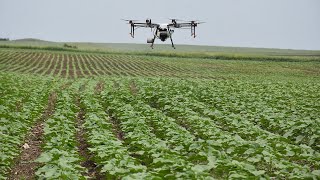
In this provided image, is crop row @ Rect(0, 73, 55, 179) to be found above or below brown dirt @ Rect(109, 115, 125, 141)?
above

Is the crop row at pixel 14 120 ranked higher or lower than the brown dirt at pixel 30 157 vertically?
higher

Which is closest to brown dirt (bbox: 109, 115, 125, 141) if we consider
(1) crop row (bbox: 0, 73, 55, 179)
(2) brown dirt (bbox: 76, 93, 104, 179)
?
(2) brown dirt (bbox: 76, 93, 104, 179)

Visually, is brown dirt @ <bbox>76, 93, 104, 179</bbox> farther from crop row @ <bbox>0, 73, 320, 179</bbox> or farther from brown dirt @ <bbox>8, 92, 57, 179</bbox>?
brown dirt @ <bbox>8, 92, 57, 179</bbox>

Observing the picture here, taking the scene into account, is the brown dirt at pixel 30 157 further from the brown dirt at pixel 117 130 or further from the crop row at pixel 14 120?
the brown dirt at pixel 117 130

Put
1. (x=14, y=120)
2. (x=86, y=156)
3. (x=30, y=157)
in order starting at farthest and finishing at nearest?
(x=14, y=120) < (x=86, y=156) < (x=30, y=157)

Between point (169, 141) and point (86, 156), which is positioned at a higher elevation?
point (169, 141)

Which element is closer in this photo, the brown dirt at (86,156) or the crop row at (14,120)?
the brown dirt at (86,156)

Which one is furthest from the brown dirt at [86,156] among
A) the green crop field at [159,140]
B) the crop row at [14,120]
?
the crop row at [14,120]

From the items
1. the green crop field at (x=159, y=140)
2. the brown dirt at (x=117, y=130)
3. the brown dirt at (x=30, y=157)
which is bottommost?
the brown dirt at (x=117, y=130)

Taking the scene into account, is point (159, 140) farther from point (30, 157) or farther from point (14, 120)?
point (14, 120)

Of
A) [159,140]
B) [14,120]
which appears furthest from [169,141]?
[14,120]

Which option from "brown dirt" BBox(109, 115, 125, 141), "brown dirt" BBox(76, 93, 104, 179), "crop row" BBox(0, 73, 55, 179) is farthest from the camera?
"brown dirt" BBox(109, 115, 125, 141)

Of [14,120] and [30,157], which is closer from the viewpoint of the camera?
[30,157]
